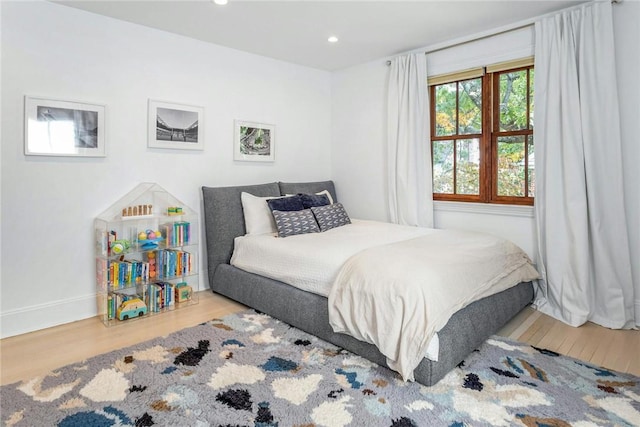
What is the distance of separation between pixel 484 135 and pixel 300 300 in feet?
7.79

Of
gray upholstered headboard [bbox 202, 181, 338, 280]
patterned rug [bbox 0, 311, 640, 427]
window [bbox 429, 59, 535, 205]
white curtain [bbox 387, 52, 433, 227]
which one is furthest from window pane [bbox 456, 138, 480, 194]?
gray upholstered headboard [bbox 202, 181, 338, 280]

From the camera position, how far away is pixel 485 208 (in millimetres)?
3576

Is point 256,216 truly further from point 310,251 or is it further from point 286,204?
point 310,251

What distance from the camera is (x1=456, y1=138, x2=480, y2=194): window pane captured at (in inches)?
146

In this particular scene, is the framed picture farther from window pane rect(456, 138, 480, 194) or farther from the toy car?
window pane rect(456, 138, 480, 194)

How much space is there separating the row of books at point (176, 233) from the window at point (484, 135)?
8.24 feet

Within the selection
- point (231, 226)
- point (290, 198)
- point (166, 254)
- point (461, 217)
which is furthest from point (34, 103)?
point (461, 217)

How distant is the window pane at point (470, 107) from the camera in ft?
12.0

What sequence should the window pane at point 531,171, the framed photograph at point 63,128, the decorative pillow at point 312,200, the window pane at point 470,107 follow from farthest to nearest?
the decorative pillow at point 312,200 < the window pane at point 470,107 < the window pane at point 531,171 < the framed photograph at point 63,128

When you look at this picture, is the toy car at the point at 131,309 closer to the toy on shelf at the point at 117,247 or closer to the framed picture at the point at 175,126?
the toy on shelf at the point at 117,247

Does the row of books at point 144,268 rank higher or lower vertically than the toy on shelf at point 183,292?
higher

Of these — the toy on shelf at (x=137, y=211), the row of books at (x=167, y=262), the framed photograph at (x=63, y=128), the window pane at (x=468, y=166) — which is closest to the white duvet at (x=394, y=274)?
the row of books at (x=167, y=262)

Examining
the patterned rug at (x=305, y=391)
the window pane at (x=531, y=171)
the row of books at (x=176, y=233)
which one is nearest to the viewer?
the patterned rug at (x=305, y=391)

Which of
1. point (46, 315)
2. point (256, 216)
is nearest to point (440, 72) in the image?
point (256, 216)
